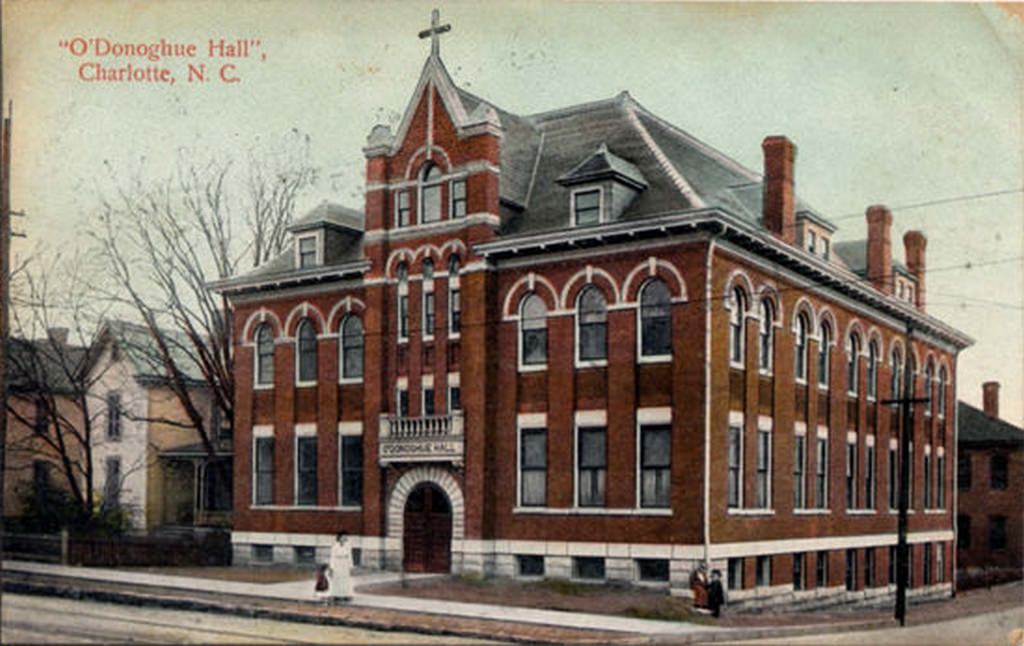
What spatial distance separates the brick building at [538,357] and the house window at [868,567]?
3.86 m

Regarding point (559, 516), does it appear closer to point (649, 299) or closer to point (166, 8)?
point (649, 299)

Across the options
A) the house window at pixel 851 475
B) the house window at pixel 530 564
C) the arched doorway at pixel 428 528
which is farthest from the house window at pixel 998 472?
the arched doorway at pixel 428 528

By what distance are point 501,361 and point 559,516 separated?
115 inches

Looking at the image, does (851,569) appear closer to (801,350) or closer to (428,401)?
(801,350)

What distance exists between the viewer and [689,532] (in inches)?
893

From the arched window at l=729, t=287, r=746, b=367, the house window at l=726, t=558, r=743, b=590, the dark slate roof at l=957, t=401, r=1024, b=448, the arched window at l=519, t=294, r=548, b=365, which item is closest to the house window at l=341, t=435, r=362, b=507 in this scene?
the arched window at l=519, t=294, r=548, b=365

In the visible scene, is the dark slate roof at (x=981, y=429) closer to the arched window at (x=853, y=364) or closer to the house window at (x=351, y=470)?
the arched window at (x=853, y=364)

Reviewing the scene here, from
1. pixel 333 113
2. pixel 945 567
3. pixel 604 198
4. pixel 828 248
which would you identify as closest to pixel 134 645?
pixel 333 113

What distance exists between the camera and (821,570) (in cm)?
2680

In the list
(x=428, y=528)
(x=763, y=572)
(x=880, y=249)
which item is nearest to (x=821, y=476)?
(x=763, y=572)

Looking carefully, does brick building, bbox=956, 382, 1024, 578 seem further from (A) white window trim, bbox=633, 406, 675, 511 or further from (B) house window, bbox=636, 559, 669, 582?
(B) house window, bbox=636, 559, 669, 582

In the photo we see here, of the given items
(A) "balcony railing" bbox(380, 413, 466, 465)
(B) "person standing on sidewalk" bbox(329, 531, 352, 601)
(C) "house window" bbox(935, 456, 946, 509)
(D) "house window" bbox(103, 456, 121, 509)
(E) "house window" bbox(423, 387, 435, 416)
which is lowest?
(B) "person standing on sidewalk" bbox(329, 531, 352, 601)

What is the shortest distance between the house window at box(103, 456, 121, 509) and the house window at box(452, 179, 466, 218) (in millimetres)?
7026

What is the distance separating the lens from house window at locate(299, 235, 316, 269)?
21025mm
